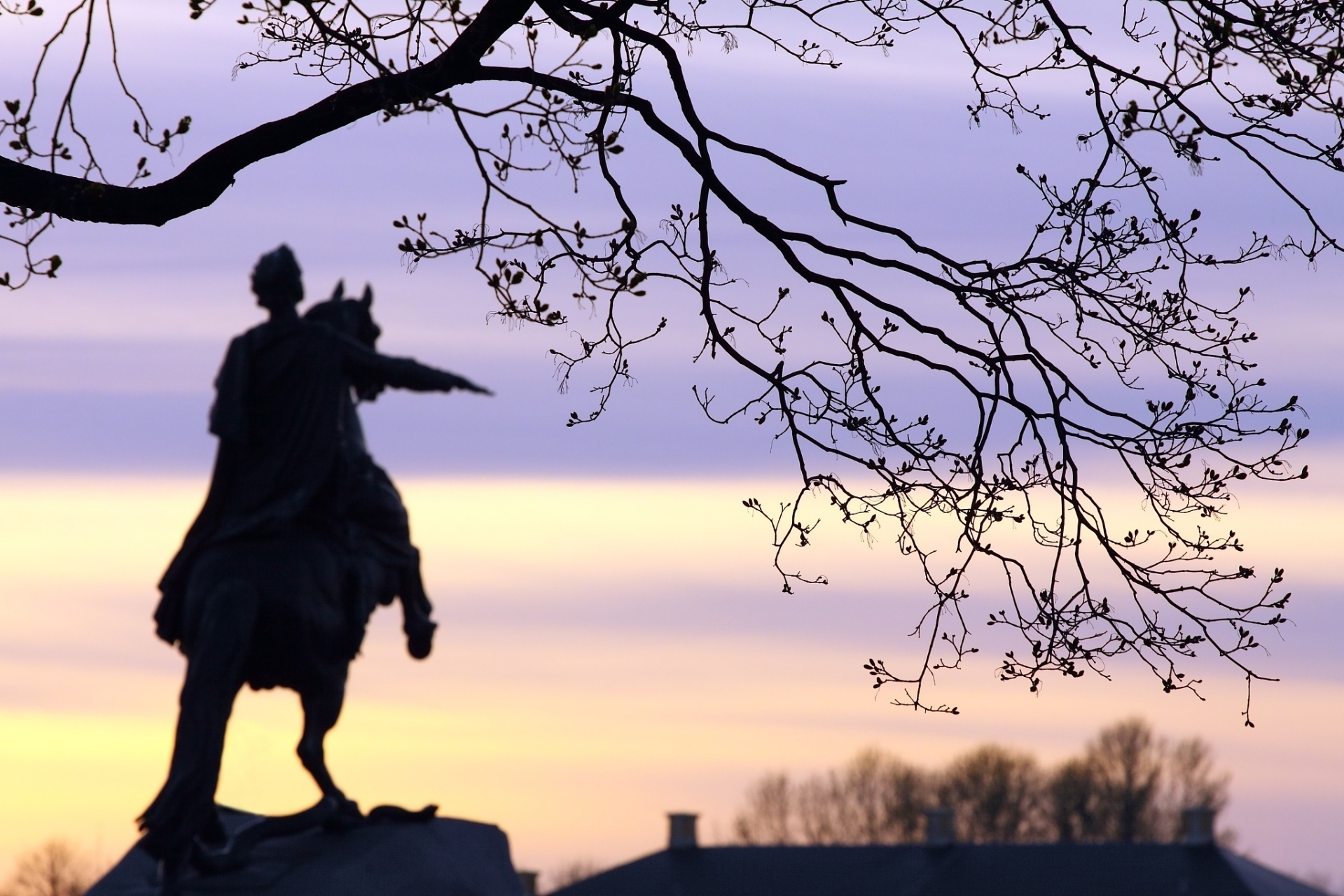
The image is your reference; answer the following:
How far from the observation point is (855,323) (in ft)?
42.0

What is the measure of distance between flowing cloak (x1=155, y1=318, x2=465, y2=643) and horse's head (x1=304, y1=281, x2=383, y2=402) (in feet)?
0.44

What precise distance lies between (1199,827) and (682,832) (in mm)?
10572

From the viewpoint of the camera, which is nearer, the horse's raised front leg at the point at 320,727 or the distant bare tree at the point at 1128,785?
the horse's raised front leg at the point at 320,727

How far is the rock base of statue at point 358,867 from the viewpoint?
9.39 m

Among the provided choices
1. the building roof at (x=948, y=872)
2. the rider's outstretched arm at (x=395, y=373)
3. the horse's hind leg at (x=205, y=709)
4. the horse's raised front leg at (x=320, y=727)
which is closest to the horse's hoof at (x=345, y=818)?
the horse's raised front leg at (x=320, y=727)

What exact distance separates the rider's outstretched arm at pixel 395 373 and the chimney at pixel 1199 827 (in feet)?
120

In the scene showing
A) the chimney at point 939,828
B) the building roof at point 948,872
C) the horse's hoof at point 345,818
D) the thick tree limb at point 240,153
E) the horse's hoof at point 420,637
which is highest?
the thick tree limb at point 240,153

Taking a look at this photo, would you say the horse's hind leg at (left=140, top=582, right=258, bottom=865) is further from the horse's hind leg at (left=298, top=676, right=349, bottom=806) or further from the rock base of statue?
the horse's hind leg at (left=298, top=676, right=349, bottom=806)

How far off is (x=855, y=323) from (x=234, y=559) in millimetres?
4232

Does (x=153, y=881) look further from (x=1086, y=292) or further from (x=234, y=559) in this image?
(x=1086, y=292)

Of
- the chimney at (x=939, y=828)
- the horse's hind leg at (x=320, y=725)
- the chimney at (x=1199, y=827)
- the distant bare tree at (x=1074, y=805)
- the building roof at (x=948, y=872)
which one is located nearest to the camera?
the horse's hind leg at (x=320, y=725)

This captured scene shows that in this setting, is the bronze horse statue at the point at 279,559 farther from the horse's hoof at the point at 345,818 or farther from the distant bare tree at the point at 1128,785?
the distant bare tree at the point at 1128,785

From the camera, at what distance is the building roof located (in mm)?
43438

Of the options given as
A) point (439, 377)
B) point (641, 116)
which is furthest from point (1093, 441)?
point (439, 377)
